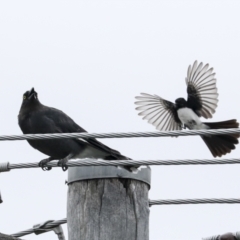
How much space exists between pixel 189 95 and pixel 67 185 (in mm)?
5156

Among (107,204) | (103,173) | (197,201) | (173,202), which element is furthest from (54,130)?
Result: (107,204)

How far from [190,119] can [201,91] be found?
37 cm

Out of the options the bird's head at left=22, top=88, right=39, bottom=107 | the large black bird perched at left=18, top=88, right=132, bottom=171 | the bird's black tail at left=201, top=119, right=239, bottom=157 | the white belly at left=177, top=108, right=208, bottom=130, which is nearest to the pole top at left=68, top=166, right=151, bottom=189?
the large black bird perched at left=18, top=88, right=132, bottom=171

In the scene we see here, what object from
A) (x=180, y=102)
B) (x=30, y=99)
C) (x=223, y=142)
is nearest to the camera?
(x=30, y=99)

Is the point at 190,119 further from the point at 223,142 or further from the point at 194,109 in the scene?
the point at 223,142

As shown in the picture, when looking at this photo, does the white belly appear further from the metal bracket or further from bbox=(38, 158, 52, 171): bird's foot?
the metal bracket

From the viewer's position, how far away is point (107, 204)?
198 inches

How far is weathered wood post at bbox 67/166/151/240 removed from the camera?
4946 millimetres

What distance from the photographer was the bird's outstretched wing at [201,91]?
32.9 ft

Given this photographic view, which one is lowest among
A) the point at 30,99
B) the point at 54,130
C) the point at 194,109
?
the point at 54,130

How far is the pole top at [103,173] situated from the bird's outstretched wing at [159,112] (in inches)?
189

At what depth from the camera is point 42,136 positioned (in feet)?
17.5

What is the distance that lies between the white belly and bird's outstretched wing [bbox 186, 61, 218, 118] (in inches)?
3.1

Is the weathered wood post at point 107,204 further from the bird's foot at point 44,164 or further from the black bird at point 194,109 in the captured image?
the black bird at point 194,109
